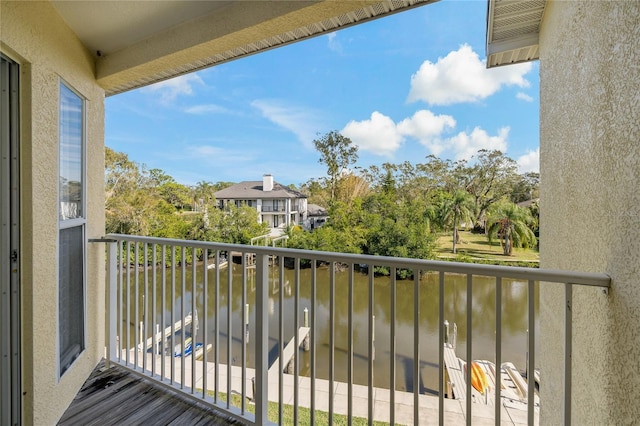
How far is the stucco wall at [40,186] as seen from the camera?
1701 millimetres

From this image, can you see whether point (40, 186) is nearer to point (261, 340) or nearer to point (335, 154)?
point (261, 340)

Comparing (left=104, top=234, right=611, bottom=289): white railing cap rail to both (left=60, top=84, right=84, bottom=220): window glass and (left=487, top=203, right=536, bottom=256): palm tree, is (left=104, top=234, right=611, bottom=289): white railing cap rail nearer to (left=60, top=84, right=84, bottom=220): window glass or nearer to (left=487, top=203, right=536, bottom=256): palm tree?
(left=60, top=84, right=84, bottom=220): window glass

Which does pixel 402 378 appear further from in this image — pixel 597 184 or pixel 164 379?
pixel 597 184

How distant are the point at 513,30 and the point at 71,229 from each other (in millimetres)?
3587

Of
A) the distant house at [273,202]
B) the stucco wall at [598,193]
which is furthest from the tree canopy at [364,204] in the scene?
the stucco wall at [598,193]

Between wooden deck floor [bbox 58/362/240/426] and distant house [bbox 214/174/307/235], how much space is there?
15.8m

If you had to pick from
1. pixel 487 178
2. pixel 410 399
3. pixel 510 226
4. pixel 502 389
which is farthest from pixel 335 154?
pixel 502 389

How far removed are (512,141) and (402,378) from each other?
1605cm

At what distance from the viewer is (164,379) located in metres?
2.31

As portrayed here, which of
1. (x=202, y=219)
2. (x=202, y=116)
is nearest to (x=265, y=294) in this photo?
(x=202, y=219)

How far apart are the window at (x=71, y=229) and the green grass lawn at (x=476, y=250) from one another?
10.1 metres

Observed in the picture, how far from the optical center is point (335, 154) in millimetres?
21719

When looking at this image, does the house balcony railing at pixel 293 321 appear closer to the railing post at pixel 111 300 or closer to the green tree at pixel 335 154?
the railing post at pixel 111 300

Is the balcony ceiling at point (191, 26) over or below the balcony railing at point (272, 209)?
over
